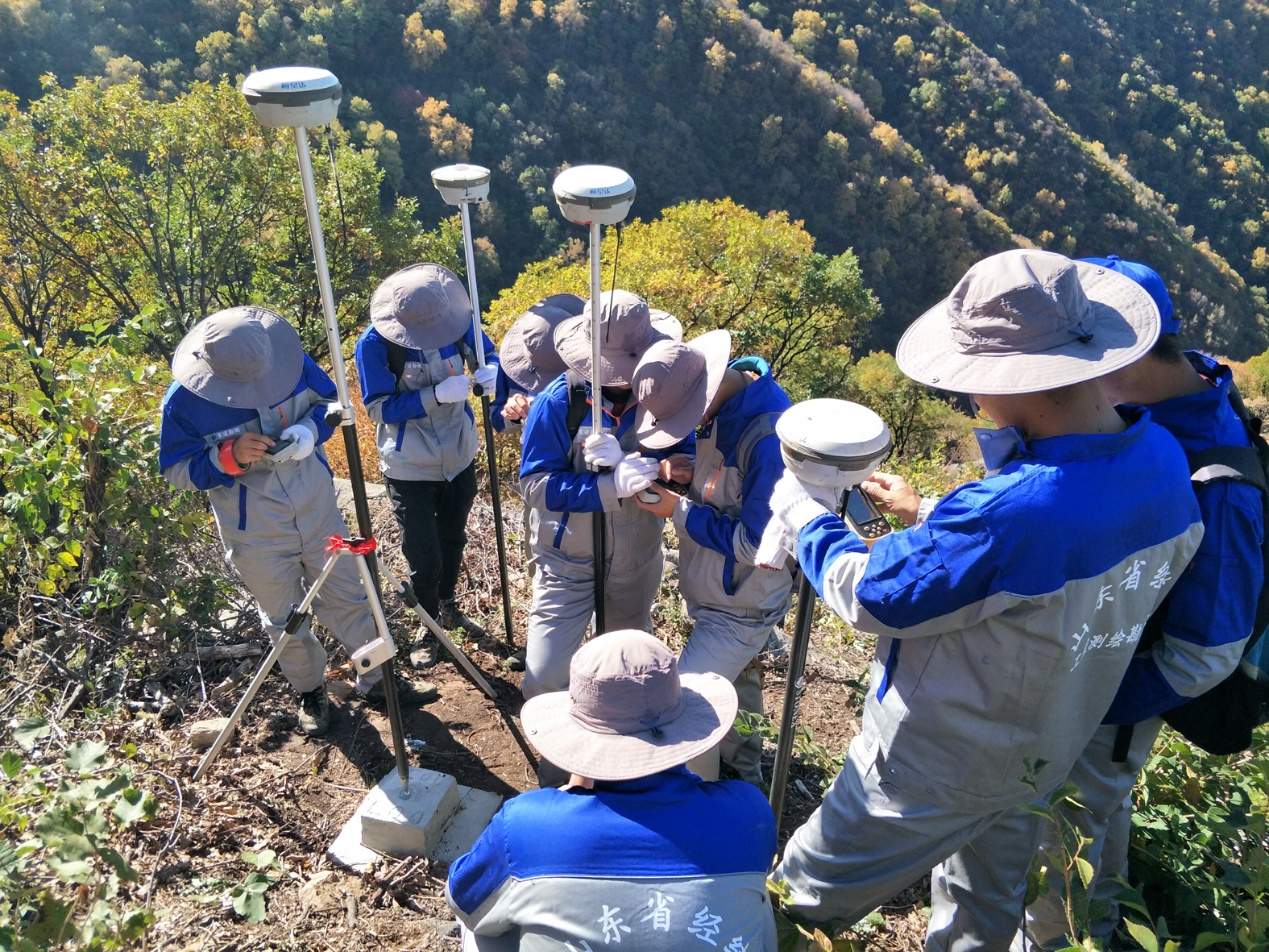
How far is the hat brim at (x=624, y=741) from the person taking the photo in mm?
2047

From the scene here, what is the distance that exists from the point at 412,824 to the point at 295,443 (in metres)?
1.63

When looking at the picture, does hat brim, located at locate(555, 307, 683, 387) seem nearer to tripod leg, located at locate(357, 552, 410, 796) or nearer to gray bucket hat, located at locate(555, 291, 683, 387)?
gray bucket hat, located at locate(555, 291, 683, 387)

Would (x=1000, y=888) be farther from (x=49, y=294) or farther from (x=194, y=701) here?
(x=49, y=294)

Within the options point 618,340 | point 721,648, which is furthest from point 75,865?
point 618,340

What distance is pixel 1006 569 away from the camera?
2.02 metres

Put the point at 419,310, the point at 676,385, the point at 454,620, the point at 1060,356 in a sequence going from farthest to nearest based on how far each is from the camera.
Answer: the point at 454,620 < the point at 419,310 < the point at 676,385 < the point at 1060,356

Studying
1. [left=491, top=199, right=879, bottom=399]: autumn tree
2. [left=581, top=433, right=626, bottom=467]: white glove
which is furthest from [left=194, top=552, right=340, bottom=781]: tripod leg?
[left=491, top=199, right=879, bottom=399]: autumn tree

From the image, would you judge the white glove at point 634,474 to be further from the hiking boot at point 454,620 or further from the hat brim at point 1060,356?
the hiking boot at point 454,620

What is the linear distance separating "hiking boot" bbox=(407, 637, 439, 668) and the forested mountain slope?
37040 millimetres

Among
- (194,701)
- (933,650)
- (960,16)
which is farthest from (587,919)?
(960,16)

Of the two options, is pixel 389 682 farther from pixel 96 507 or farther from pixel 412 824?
pixel 96 507

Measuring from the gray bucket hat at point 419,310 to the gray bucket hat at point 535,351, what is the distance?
31cm

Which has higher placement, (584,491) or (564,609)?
(584,491)

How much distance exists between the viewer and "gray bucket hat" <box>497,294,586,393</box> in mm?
4516
